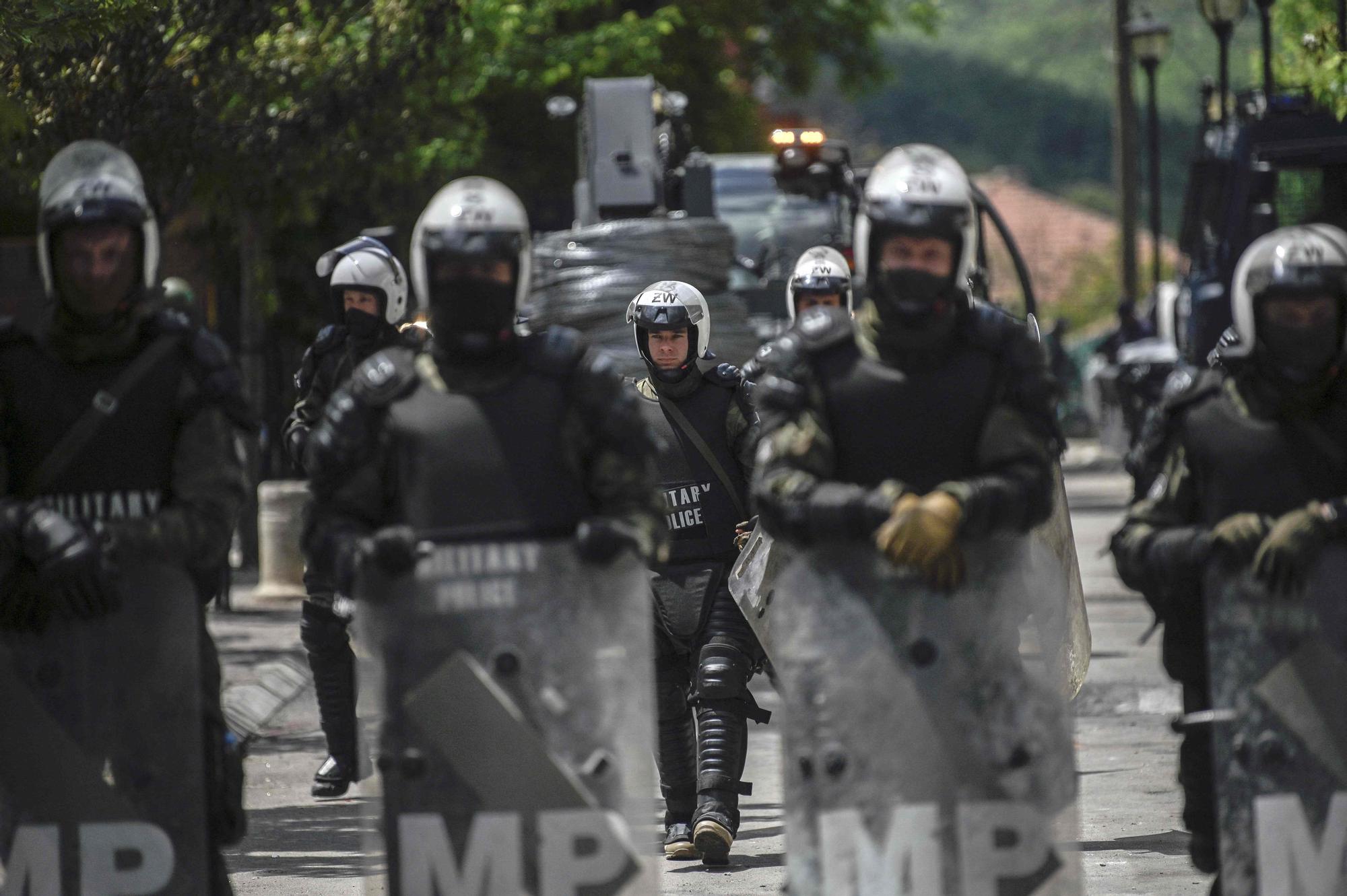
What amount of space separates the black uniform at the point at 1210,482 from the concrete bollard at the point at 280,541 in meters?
11.1

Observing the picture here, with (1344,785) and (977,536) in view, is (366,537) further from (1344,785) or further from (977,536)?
(1344,785)

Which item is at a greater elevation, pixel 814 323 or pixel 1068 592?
pixel 814 323

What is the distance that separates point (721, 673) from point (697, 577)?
0.40 meters

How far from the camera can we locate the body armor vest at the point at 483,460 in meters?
5.06

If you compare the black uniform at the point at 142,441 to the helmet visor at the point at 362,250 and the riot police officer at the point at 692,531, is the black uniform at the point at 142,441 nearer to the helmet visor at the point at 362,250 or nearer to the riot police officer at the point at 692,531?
the riot police officer at the point at 692,531

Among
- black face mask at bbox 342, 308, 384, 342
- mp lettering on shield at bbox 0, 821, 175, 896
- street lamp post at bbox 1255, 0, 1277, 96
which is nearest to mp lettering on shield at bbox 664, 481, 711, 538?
black face mask at bbox 342, 308, 384, 342

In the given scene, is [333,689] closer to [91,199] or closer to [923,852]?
[91,199]

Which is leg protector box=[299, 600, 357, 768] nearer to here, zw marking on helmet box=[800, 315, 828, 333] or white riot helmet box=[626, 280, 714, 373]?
white riot helmet box=[626, 280, 714, 373]

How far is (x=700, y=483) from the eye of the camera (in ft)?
27.1

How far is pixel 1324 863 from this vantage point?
4934 mm

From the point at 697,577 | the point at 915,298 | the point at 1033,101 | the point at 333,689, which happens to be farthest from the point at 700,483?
the point at 1033,101

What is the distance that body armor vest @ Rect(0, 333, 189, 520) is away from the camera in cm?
514

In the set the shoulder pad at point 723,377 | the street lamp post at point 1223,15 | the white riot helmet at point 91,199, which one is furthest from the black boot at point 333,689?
the street lamp post at point 1223,15

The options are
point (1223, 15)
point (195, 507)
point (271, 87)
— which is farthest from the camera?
point (1223, 15)
